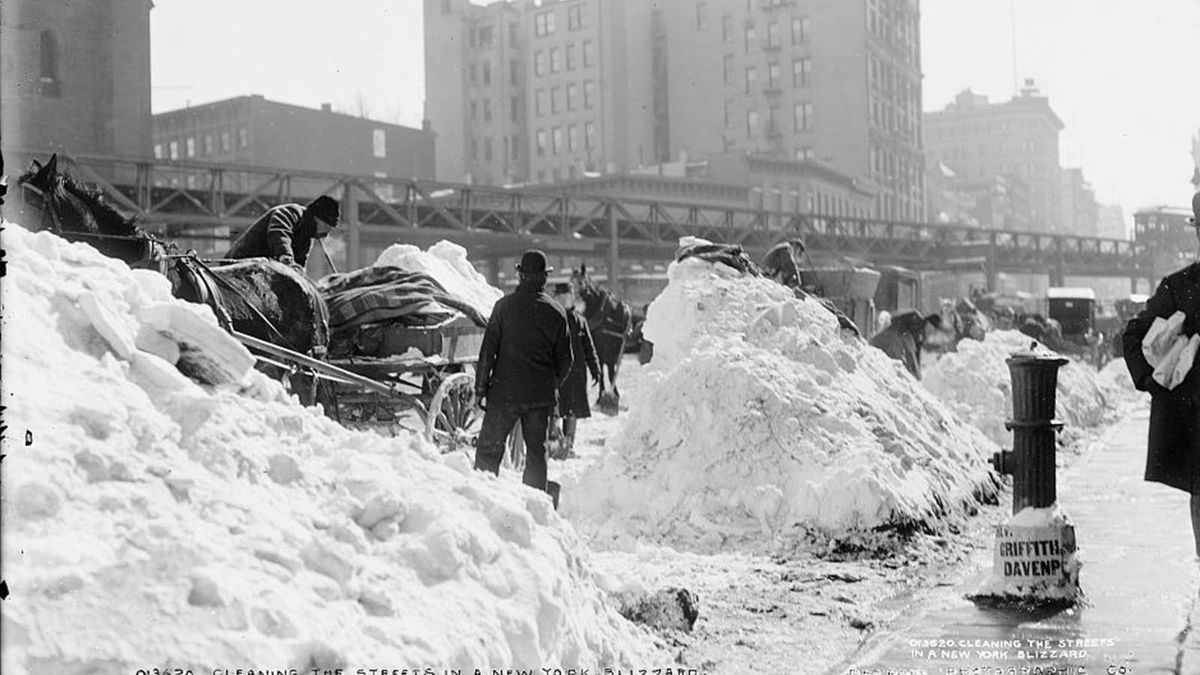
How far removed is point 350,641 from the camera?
11.4ft

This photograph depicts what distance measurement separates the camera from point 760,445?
8.77 m

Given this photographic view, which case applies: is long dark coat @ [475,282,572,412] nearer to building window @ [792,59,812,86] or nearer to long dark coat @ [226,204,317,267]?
long dark coat @ [226,204,317,267]

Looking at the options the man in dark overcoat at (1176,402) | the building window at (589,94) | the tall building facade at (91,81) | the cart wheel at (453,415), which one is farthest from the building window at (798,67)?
the man in dark overcoat at (1176,402)

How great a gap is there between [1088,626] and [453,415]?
5623mm

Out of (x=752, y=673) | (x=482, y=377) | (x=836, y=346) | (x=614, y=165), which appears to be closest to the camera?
(x=752, y=673)

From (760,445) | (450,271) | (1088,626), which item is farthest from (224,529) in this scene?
(450,271)

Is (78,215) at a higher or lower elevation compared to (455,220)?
lower

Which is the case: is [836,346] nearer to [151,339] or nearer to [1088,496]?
[1088,496]

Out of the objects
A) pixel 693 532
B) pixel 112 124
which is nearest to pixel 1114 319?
pixel 112 124

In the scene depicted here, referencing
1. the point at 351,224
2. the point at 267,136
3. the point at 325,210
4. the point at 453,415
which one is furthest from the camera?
the point at 267,136

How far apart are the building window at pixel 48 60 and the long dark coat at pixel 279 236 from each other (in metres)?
23.0

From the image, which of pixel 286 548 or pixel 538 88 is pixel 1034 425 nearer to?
pixel 286 548

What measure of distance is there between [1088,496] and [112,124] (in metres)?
33.6

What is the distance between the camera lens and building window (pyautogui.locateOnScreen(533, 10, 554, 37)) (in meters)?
87.8
